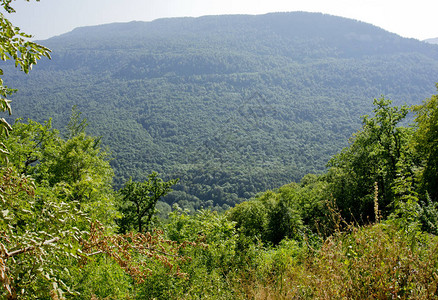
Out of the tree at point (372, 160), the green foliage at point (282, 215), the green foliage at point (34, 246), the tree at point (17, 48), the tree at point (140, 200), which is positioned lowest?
the green foliage at point (282, 215)

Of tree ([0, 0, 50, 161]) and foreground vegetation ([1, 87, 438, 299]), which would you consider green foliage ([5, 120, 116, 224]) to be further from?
tree ([0, 0, 50, 161])

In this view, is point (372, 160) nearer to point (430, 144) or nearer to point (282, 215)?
point (430, 144)

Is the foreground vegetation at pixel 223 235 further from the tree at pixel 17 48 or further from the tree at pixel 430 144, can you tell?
the tree at pixel 17 48

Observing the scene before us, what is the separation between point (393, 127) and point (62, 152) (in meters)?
21.1

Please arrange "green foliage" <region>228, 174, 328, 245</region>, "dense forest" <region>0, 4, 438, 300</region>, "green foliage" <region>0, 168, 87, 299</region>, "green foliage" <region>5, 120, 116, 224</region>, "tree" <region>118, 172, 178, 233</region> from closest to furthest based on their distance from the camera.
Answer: "green foliage" <region>0, 168, 87, 299</region> → "dense forest" <region>0, 4, 438, 300</region> → "green foliage" <region>5, 120, 116, 224</region> → "tree" <region>118, 172, 178, 233</region> → "green foliage" <region>228, 174, 328, 245</region>

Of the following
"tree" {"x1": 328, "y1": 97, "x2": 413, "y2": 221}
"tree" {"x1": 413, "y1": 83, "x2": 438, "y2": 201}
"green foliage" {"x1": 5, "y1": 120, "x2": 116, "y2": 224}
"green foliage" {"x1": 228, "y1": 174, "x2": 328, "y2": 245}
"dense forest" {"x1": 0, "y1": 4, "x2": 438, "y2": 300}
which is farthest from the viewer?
"green foliage" {"x1": 228, "y1": 174, "x2": 328, "y2": 245}

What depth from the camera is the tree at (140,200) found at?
74.7ft

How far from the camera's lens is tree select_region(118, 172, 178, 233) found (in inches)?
896

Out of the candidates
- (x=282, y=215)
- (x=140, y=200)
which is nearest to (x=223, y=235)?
(x=140, y=200)

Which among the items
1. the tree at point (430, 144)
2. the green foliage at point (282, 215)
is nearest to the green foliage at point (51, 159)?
the green foliage at point (282, 215)

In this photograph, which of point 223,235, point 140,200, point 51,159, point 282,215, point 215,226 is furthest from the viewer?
point 282,215

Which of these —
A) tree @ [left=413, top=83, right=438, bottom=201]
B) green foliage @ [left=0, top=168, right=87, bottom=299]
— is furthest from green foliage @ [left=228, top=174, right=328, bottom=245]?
green foliage @ [left=0, top=168, right=87, bottom=299]

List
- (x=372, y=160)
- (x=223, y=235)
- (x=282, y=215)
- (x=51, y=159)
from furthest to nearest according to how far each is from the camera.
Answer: (x=282, y=215) < (x=372, y=160) < (x=51, y=159) < (x=223, y=235)

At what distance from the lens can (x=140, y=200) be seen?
2330 cm
